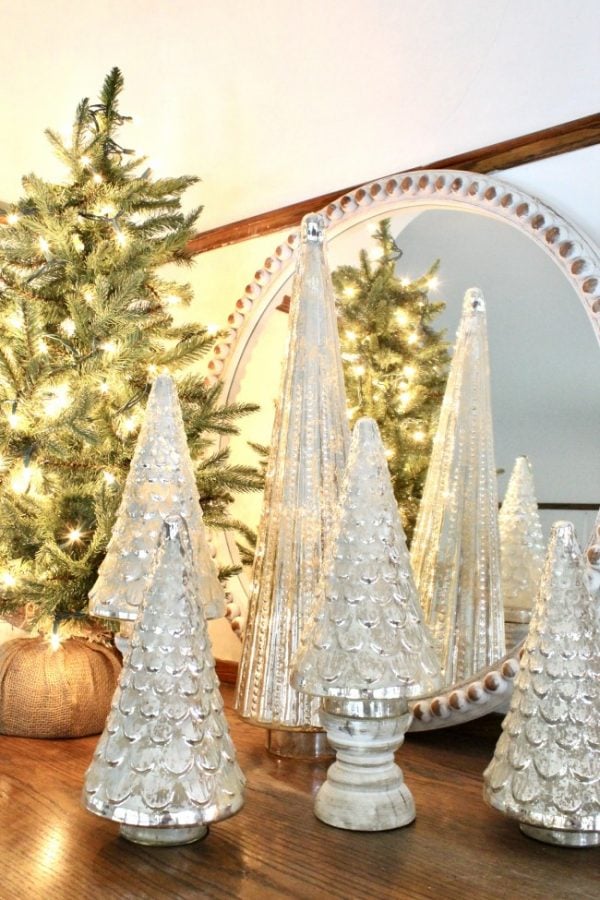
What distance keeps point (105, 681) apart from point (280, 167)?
75 centimetres

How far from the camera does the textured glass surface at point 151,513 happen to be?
2.84 feet

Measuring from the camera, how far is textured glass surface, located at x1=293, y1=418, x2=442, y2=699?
0.71 metres

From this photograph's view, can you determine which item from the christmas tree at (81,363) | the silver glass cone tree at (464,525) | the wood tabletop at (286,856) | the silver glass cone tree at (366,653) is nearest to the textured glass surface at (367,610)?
the silver glass cone tree at (366,653)

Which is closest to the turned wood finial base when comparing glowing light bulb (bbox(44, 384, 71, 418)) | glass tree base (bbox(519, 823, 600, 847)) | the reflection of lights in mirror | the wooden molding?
glass tree base (bbox(519, 823, 600, 847))

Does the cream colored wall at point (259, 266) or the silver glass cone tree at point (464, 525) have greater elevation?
the cream colored wall at point (259, 266)

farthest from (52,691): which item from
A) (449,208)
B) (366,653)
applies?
(449,208)

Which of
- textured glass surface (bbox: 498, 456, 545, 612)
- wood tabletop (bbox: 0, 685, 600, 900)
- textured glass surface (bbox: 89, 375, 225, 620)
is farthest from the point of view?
textured glass surface (bbox: 498, 456, 545, 612)

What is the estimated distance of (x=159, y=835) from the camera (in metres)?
0.67

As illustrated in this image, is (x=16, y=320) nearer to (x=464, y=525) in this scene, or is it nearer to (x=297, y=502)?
(x=297, y=502)

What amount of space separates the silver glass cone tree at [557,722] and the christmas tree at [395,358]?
36 cm

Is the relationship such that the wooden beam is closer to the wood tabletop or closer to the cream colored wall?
the cream colored wall

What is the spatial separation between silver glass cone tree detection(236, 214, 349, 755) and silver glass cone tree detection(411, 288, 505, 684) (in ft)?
0.40

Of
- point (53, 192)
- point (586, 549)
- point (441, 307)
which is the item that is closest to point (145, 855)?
point (586, 549)

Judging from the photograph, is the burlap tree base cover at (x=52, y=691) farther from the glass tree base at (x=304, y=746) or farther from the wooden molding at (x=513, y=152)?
the wooden molding at (x=513, y=152)
